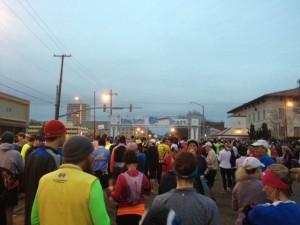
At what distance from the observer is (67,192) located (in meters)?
2.82

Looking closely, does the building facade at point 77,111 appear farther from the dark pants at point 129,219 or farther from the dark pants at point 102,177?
the dark pants at point 129,219

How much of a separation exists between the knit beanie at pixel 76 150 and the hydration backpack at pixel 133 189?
222 centimetres

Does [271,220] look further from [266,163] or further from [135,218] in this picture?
[266,163]

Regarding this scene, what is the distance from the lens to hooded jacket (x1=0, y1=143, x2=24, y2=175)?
21.8ft

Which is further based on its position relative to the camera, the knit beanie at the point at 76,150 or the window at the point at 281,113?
the window at the point at 281,113

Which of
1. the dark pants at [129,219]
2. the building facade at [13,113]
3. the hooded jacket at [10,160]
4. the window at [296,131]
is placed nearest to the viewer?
the dark pants at [129,219]

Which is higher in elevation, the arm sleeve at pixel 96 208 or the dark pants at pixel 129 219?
the arm sleeve at pixel 96 208

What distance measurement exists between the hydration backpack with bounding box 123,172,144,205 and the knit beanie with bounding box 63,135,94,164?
222cm

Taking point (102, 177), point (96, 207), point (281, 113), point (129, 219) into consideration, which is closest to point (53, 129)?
point (96, 207)

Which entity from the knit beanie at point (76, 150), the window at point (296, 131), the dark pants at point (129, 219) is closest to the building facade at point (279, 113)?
the window at point (296, 131)

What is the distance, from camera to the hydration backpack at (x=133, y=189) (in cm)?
515

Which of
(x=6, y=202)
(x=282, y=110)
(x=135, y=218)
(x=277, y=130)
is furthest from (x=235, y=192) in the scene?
(x=282, y=110)

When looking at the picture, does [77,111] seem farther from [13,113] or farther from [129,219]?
[129,219]

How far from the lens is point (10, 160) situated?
666 cm
